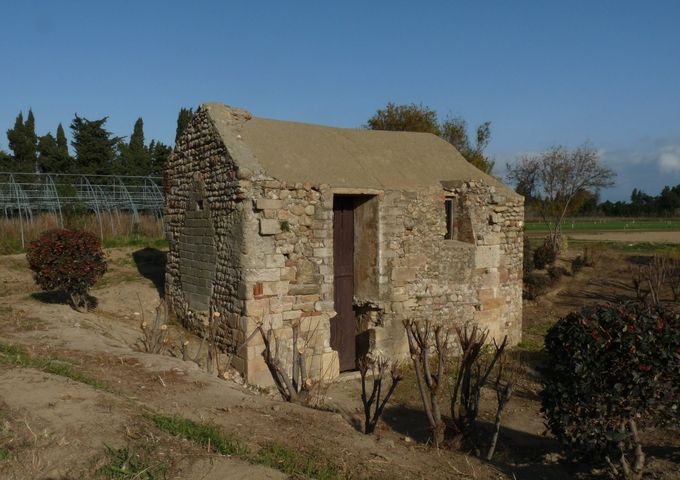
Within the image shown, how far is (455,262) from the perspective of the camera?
12.7 m

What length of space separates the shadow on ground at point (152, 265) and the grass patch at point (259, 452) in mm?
8179

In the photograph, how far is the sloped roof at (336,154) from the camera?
34.9ft

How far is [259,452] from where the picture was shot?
17.7 feet

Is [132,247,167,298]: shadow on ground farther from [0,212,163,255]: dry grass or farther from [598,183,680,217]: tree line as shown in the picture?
[598,183,680,217]: tree line

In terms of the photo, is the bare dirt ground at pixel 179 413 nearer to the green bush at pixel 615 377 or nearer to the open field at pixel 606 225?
the green bush at pixel 615 377

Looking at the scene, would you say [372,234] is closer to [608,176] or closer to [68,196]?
[68,196]

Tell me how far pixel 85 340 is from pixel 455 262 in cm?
753

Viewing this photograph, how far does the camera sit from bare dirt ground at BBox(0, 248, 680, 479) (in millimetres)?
5016

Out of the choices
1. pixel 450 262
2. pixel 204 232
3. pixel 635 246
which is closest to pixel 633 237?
pixel 635 246

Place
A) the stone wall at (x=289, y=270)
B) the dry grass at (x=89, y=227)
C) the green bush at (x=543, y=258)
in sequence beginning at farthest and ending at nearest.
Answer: the green bush at (x=543, y=258), the dry grass at (x=89, y=227), the stone wall at (x=289, y=270)

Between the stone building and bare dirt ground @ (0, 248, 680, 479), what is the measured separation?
148 cm

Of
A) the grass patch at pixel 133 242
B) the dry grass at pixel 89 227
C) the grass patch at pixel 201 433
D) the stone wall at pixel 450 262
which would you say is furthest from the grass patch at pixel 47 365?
the dry grass at pixel 89 227

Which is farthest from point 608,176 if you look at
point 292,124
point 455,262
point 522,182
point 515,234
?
point 292,124

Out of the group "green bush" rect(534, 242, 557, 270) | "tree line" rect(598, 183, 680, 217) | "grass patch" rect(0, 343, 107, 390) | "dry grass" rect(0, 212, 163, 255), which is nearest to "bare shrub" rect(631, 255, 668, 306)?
"green bush" rect(534, 242, 557, 270)
